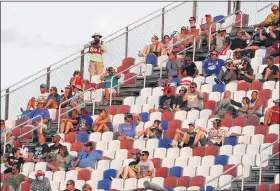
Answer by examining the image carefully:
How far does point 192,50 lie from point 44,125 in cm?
406

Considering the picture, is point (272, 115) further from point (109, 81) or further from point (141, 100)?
point (109, 81)

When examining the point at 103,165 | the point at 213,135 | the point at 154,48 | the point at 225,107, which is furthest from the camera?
the point at 154,48

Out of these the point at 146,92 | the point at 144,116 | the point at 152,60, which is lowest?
the point at 144,116

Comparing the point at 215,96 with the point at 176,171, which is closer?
the point at 176,171

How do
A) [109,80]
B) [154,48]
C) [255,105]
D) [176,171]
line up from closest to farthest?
[176,171] < [255,105] < [109,80] < [154,48]

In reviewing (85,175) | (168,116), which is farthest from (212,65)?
(85,175)

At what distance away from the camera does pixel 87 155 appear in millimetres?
A: 40812

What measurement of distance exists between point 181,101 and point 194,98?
1.27 feet

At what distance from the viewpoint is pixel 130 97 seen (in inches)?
1692

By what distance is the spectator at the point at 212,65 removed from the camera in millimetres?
41906

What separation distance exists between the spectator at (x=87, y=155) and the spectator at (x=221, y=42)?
4202mm

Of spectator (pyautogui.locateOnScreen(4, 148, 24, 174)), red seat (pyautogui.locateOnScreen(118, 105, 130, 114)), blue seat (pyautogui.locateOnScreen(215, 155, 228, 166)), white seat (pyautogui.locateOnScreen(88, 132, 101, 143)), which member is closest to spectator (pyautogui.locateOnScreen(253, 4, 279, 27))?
red seat (pyautogui.locateOnScreen(118, 105, 130, 114))

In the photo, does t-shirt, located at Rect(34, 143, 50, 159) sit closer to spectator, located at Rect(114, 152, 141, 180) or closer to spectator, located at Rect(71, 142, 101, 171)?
spectator, located at Rect(71, 142, 101, 171)

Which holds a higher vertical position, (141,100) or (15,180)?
(141,100)
